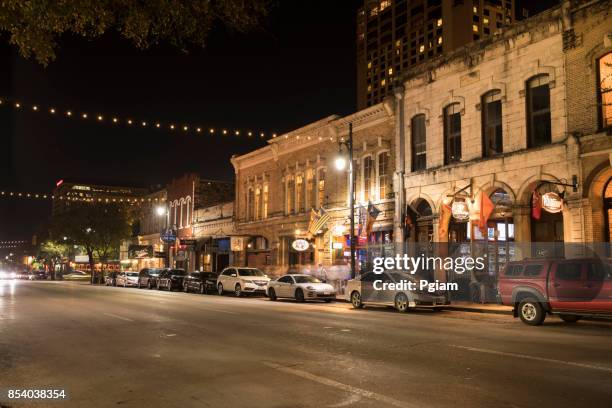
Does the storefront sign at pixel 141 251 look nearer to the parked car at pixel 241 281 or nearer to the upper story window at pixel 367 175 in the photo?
the parked car at pixel 241 281

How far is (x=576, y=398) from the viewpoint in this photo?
6734mm

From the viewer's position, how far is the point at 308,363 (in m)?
9.21

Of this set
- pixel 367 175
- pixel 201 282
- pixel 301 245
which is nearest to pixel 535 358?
pixel 367 175

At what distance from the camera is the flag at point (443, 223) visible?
85.7ft

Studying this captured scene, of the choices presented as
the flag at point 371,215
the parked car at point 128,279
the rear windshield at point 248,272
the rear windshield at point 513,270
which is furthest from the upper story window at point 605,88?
the parked car at point 128,279

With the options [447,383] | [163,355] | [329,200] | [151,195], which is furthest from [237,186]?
[447,383]

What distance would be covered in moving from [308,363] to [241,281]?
2205 cm

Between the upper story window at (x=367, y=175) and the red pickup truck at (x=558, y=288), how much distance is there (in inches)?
613

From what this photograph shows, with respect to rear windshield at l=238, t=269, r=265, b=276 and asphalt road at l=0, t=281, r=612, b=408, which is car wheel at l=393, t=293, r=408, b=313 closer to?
asphalt road at l=0, t=281, r=612, b=408

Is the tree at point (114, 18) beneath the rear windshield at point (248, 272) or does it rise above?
above

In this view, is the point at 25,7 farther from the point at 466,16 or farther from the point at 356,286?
the point at 466,16

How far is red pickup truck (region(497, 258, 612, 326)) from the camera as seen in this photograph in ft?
47.2

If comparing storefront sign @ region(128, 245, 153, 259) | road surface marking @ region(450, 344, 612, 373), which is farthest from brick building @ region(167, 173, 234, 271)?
road surface marking @ region(450, 344, 612, 373)

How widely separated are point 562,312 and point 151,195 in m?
57.1
